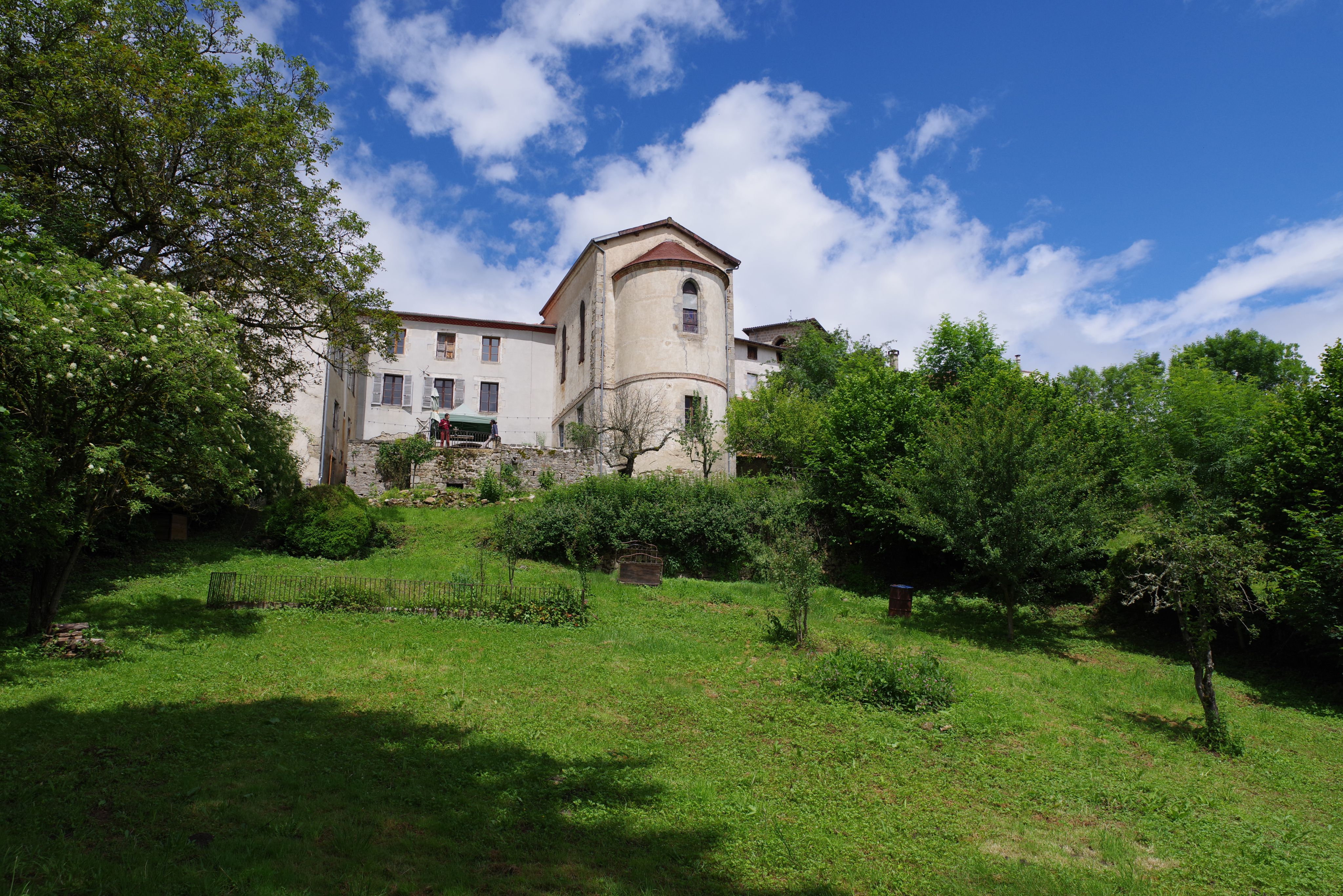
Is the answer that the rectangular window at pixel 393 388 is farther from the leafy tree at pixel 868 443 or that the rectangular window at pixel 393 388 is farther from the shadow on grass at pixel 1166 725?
the shadow on grass at pixel 1166 725

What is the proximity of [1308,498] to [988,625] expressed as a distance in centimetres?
687

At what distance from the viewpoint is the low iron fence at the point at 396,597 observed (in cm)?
1370

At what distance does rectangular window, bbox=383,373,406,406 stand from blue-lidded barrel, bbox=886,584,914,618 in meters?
27.5

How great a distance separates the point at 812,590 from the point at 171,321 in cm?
1175

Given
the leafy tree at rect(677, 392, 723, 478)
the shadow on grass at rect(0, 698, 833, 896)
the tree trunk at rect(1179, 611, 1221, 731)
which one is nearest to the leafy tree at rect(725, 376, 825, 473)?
the leafy tree at rect(677, 392, 723, 478)

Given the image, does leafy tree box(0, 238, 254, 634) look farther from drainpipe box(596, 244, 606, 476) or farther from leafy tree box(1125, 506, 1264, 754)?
drainpipe box(596, 244, 606, 476)

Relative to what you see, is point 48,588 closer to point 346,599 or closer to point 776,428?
point 346,599

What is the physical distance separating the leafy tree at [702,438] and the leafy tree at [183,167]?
1255 cm

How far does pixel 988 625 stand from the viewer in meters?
17.9

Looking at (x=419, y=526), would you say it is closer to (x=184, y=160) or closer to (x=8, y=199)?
(x=184, y=160)

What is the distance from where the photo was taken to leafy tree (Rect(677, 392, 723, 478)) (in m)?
28.3

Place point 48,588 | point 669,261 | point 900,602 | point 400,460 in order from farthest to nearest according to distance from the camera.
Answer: point 669,261, point 400,460, point 900,602, point 48,588

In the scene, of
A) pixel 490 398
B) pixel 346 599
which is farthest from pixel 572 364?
pixel 346 599

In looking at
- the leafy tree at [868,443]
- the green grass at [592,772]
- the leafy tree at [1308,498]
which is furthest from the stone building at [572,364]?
the leafy tree at [1308,498]
